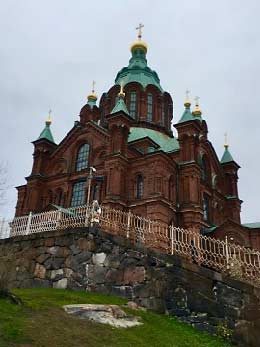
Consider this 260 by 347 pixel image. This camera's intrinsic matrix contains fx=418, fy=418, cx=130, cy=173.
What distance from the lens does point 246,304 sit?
9.67 meters

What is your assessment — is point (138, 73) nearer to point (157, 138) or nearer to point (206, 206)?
point (157, 138)

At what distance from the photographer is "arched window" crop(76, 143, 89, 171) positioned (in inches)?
1273

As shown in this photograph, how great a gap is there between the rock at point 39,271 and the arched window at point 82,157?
20759 mm

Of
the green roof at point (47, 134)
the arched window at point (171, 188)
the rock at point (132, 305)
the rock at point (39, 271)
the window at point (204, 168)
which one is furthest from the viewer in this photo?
the green roof at point (47, 134)

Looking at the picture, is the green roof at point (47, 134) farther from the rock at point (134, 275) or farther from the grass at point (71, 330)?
the grass at point (71, 330)

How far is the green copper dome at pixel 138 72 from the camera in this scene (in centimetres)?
3991

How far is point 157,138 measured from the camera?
3512 cm

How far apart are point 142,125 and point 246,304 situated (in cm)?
2817

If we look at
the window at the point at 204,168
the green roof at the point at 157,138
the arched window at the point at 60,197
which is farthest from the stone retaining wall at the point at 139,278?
the window at the point at 204,168

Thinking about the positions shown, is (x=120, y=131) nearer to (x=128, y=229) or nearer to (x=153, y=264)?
(x=128, y=229)

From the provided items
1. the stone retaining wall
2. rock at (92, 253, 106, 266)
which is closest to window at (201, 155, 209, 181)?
the stone retaining wall

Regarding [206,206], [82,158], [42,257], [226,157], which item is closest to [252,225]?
[206,206]

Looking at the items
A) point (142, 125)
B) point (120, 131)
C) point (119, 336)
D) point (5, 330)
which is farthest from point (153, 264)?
point (142, 125)

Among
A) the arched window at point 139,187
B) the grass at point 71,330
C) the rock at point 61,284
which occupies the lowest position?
the grass at point 71,330
